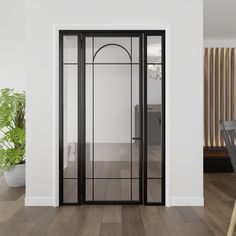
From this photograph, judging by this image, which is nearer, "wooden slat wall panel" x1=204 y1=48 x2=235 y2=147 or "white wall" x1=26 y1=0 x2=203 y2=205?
"white wall" x1=26 y1=0 x2=203 y2=205

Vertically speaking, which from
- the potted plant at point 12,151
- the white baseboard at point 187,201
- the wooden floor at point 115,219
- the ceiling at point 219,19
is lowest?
the wooden floor at point 115,219

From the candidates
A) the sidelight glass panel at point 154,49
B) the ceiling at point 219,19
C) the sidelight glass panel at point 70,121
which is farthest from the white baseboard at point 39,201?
the ceiling at point 219,19

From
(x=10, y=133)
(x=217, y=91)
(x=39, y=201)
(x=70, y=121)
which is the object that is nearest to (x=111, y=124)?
(x=70, y=121)

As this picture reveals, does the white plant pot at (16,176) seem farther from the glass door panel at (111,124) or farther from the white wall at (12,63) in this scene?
the white wall at (12,63)

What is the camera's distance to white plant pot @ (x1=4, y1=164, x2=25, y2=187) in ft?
14.8

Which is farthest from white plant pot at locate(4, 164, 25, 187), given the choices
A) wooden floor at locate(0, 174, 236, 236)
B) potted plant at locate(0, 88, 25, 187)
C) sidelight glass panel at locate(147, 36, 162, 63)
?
sidelight glass panel at locate(147, 36, 162, 63)

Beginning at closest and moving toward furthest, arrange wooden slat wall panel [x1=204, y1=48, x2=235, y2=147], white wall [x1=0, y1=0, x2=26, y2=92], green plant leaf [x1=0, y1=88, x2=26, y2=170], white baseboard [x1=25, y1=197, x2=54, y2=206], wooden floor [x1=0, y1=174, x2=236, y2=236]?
wooden floor [x1=0, y1=174, x2=236, y2=236], white baseboard [x1=25, y1=197, x2=54, y2=206], green plant leaf [x1=0, y1=88, x2=26, y2=170], wooden slat wall panel [x1=204, y1=48, x2=235, y2=147], white wall [x1=0, y1=0, x2=26, y2=92]

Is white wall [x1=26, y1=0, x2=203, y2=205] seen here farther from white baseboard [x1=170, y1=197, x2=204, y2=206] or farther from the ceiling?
the ceiling

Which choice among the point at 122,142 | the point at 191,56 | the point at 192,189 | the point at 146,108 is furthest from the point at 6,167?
the point at 191,56

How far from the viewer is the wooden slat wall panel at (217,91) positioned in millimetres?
6371

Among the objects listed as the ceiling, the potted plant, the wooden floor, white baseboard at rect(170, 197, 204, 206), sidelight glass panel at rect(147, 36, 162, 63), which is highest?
the ceiling

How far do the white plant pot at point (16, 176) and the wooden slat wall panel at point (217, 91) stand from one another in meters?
3.77

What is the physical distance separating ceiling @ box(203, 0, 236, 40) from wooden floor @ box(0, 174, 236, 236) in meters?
→ 2.82

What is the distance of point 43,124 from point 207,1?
2.92 metres
